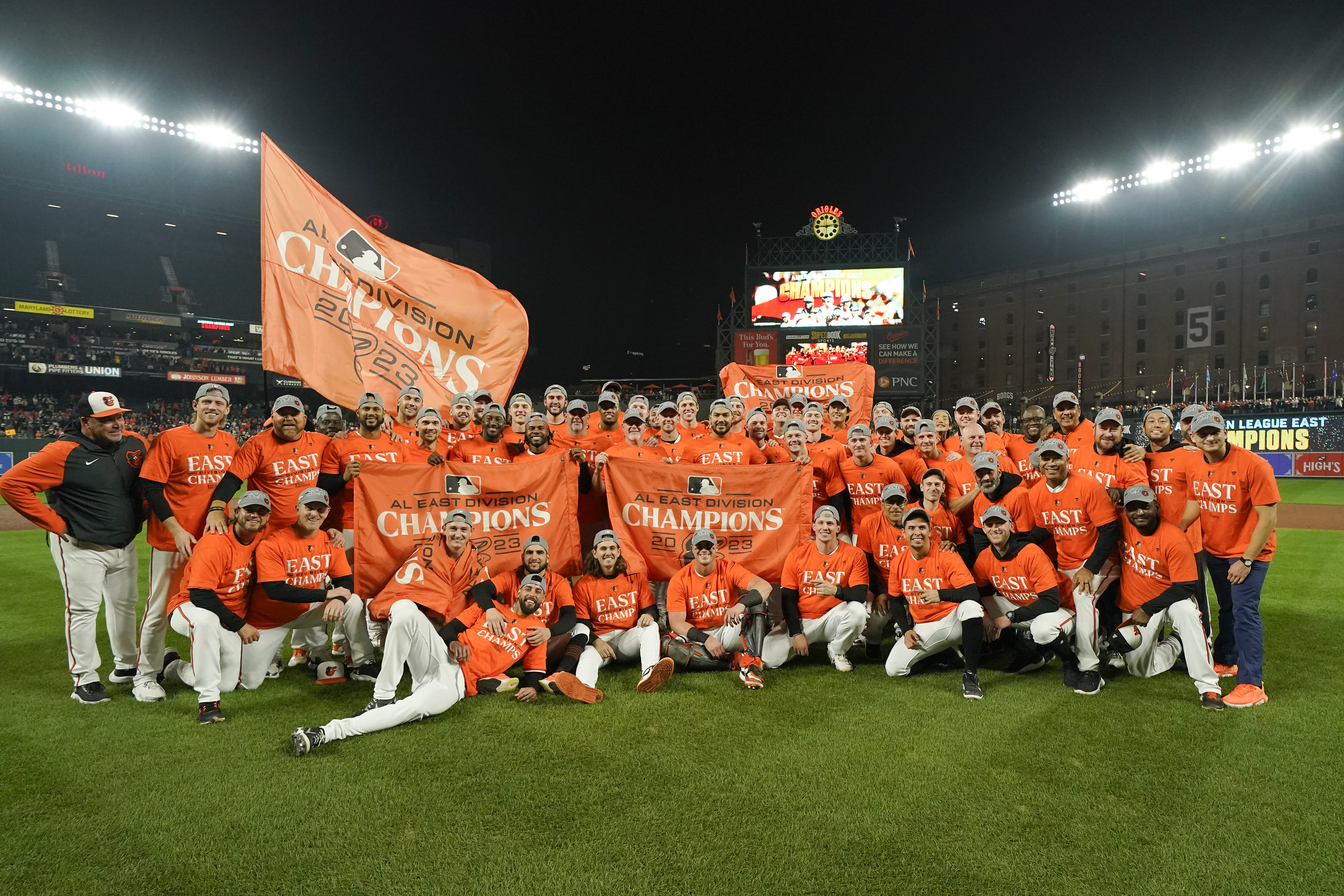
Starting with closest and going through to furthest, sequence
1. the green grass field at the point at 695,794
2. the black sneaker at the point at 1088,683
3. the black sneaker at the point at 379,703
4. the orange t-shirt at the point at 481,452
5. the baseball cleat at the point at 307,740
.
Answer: the green grass field at the point at 695,794 → the baseball cleat at the point at 307,740 → the black sneaker at the point at 379,703 → the black sneaker at the point at 1088,683 → the orange t-shirt at the point at 481,452

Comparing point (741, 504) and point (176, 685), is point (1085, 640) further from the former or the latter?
point (176, 685)

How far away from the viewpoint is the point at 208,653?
5.56m

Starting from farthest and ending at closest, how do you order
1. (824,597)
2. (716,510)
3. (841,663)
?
1. (716,510)
2. (824,597)
3. (841,663)

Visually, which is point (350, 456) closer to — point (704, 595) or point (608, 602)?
point (608, 602)

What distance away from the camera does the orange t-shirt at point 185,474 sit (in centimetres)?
613

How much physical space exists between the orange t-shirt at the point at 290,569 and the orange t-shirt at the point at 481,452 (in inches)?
68.7

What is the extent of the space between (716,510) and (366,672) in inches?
143

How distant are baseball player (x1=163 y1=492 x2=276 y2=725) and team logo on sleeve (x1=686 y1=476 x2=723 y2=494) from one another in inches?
152

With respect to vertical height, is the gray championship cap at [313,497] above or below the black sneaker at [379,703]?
above

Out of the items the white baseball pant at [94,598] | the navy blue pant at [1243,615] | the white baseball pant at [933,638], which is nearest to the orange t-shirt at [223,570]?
the white baseball pant at [94,598]

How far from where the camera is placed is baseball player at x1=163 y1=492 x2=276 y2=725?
555 cm

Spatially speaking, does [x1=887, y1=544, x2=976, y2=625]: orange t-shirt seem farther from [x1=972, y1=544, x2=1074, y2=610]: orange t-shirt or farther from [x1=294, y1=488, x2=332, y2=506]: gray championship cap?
[x1=294, y1=488, x2=332, y2=506]: gray championship cap

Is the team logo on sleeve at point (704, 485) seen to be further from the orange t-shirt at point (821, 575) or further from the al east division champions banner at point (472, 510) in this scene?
the al east division champions banner at point (472, 510)

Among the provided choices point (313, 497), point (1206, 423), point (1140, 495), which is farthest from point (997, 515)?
point (313, 497)
